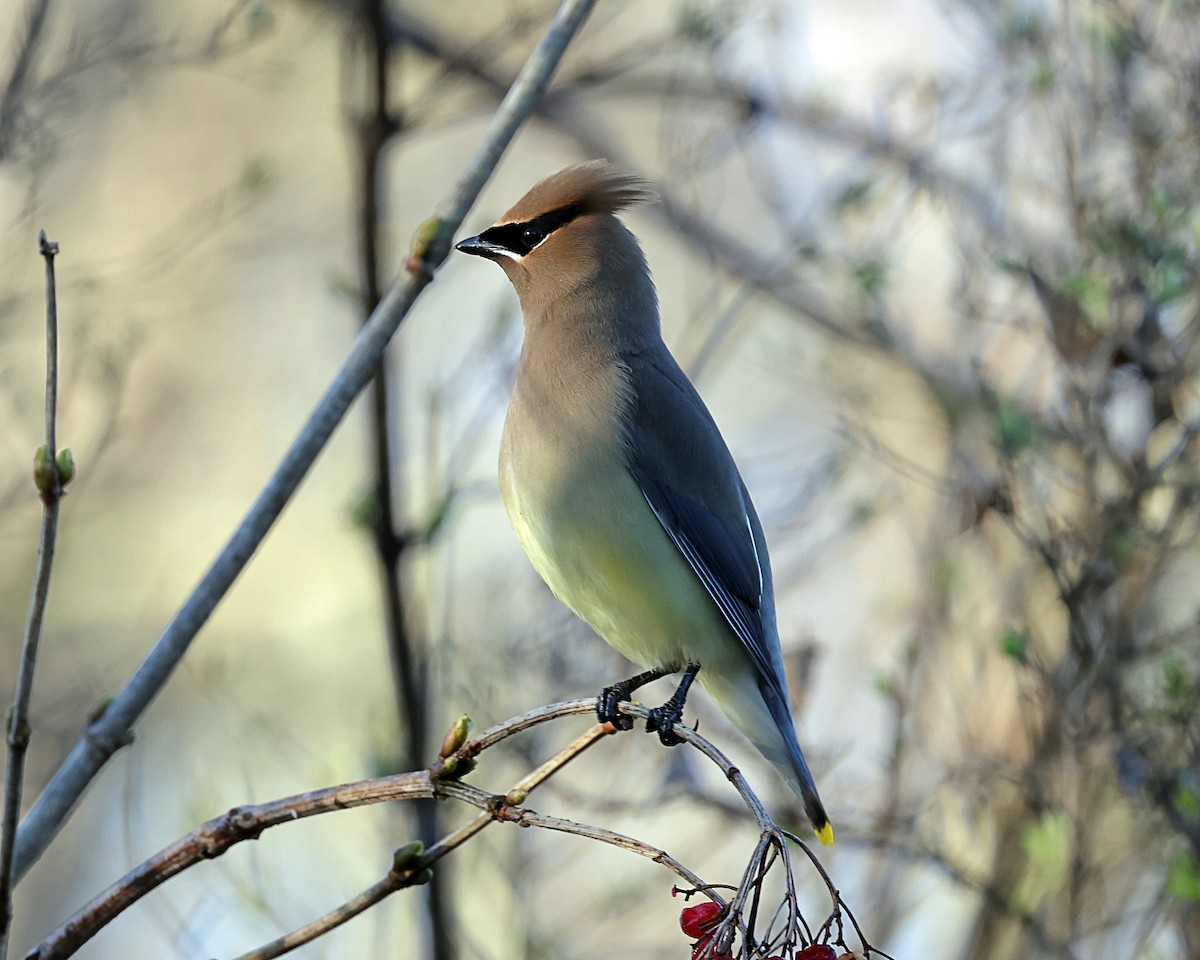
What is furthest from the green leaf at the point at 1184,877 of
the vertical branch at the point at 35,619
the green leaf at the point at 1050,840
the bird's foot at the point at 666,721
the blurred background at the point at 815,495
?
the vertical branch at the point at 35,619

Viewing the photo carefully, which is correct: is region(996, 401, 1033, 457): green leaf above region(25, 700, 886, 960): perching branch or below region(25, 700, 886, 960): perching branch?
above

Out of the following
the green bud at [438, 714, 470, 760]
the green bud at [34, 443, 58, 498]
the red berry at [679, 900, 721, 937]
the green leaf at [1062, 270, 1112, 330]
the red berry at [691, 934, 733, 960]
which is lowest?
the red berry at [691, 934, 733, 960]

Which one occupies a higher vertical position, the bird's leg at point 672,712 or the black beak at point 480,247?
the black beak at point 480,247

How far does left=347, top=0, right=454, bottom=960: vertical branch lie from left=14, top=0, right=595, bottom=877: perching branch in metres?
1.56

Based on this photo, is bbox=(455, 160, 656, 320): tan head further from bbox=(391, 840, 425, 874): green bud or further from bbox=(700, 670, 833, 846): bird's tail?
bbox=(391, 840, 425, 874): green bud

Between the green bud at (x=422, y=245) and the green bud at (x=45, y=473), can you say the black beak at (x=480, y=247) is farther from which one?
the green bud at (x=45, y=473)

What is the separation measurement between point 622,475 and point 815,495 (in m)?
1.88

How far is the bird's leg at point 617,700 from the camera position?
6.76ft

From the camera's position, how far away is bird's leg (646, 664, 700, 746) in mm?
2531

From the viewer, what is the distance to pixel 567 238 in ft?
10.4

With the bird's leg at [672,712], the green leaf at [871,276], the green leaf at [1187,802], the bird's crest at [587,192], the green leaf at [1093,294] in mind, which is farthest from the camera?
the green leaf at [871,276]

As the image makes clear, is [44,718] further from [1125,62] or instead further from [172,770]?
[1125,62]

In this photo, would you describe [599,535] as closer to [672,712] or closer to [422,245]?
[672,712]

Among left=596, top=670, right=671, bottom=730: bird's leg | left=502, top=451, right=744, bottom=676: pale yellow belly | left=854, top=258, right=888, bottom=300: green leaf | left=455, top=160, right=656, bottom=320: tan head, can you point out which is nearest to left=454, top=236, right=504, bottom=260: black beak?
left=455, top=160, right=656, bottom=320: tan head
